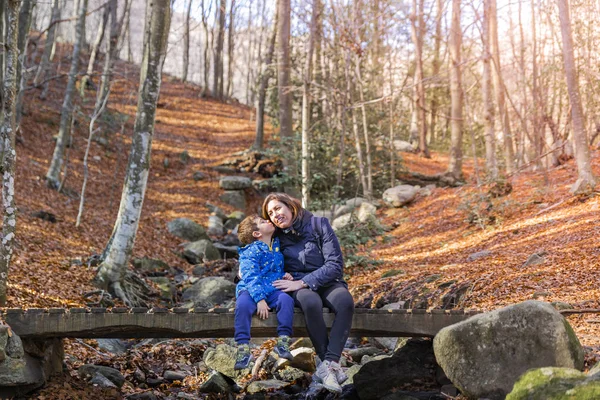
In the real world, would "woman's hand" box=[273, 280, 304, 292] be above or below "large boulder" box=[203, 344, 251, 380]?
above

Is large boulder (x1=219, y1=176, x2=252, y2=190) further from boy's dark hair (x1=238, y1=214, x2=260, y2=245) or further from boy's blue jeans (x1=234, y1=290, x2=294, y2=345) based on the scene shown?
boy's blue jeans (x1=234, y1=290, x2=294, y2=345)

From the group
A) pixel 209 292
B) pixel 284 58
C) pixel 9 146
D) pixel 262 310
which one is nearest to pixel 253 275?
pixel 262 310

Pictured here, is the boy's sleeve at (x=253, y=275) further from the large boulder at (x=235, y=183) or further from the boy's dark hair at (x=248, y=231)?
the large boulder at (x=235, y=183)

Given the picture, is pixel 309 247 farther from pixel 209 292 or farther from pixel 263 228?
pixel 209 292

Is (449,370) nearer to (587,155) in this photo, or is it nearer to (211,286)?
(211,286)

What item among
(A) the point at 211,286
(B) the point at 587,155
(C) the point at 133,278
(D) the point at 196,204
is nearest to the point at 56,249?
(C) the point at 133,278

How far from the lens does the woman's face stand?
17.4ft

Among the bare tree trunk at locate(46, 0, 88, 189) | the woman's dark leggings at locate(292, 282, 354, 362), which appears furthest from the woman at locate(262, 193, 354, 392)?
the bare tree trunk at locate(46, 0, 88, 189)

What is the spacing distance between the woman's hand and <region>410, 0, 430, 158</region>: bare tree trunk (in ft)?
58.4

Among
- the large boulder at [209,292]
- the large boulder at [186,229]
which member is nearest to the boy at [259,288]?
the large boulder at [209,292]

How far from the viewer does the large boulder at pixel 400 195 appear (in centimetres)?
1858

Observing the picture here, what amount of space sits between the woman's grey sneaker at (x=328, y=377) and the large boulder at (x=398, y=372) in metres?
1.12

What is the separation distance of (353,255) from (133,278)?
4087mm

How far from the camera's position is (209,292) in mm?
10070
